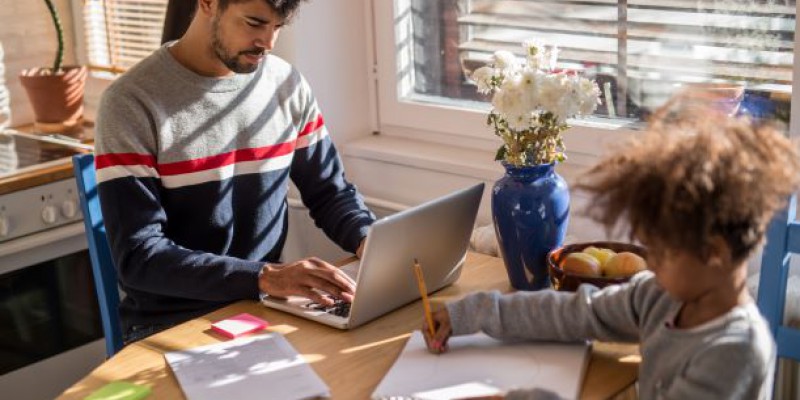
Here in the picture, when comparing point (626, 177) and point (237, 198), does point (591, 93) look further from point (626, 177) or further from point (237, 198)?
point (237, 198)

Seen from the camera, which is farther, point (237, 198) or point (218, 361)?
point (237, 198)

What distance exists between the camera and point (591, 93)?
1927mm

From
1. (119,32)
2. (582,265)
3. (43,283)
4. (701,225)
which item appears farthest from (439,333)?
(119,32)

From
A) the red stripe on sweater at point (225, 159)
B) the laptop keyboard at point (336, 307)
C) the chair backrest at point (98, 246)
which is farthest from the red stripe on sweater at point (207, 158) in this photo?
the laptop keyboard at point (336, 307)

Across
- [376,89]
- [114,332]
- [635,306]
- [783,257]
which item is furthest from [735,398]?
[376,89]

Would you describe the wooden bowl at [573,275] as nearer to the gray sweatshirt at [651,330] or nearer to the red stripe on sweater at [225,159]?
the gray sweatshirt at [651,330]

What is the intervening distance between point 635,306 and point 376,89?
1502mm

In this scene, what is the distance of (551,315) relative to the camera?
1727 millimetres

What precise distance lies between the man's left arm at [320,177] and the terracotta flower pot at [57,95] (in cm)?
102

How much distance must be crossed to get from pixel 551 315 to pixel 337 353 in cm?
34

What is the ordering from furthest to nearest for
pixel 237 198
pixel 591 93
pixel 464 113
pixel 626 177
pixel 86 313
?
pixel 86 313 → pixel 464 113 → pixel 237 198 → pixel 591 93 → pixel 626 177

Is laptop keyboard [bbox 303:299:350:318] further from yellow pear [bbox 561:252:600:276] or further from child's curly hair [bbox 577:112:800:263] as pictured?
child's curly hair [bbox 577:112:800:263]

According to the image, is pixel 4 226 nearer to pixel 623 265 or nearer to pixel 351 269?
pixel 351 269

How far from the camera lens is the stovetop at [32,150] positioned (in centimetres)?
287
